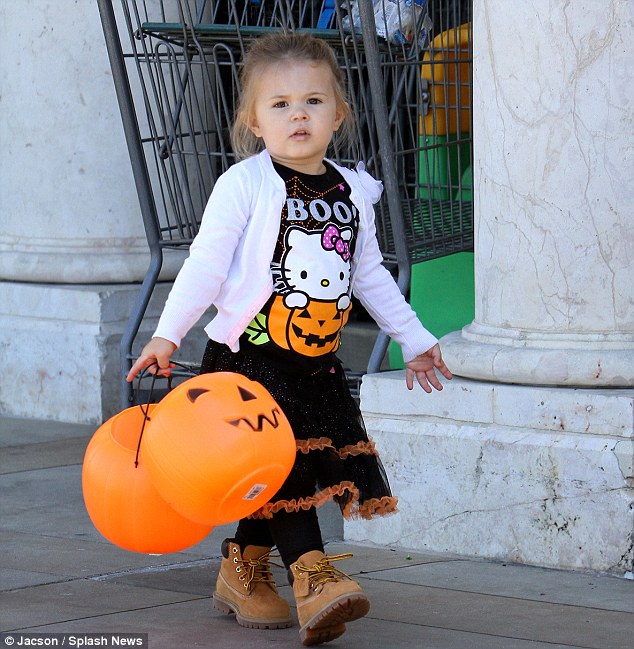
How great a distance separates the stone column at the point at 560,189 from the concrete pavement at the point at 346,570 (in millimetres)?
580

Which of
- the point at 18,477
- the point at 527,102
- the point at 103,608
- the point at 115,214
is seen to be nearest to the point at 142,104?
the point at 115,214

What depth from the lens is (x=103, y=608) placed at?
362 cm

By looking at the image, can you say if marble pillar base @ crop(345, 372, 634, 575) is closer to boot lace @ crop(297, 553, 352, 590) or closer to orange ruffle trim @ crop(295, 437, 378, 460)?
orange ruffle trim @ crop(295, 437, 378, 460)

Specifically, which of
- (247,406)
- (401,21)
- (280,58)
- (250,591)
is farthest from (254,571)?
(401,21)

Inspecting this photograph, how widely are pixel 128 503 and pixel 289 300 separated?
0.61m

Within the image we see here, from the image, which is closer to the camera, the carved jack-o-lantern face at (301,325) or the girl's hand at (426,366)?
the carved jack-o-lantern face at (301,325)

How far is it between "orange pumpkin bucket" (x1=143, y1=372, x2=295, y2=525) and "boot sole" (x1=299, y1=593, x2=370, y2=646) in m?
0.29

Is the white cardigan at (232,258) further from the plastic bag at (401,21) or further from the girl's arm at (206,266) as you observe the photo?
the plastic bag at (401,21)

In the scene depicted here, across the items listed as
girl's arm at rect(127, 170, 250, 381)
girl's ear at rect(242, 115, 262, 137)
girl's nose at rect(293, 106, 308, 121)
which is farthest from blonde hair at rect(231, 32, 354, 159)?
girl's arm at rect(127, 170, 250, 381)

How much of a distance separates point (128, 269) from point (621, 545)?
3.00m

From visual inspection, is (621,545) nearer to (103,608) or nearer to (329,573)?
(329,573)

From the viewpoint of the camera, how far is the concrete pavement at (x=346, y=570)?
338cm

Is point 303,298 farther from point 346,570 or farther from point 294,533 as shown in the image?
point 346,570


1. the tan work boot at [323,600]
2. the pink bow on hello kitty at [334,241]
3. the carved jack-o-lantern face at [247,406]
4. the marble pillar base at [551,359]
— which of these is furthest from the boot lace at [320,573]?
the marble pillar base at [551,359]
